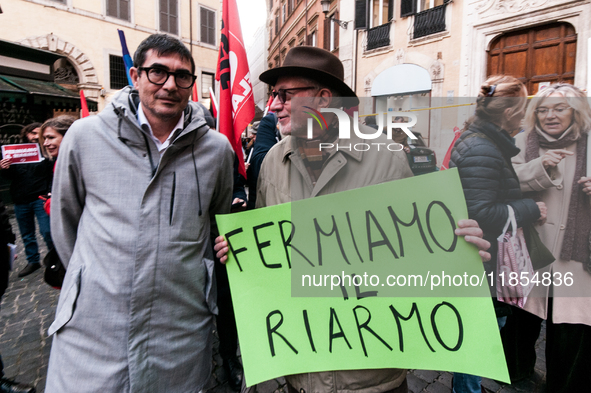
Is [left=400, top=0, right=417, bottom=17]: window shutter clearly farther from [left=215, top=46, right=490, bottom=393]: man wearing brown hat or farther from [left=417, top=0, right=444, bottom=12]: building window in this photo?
[left=215, top=46, right=490, bottom=393]: man wearing brown hat

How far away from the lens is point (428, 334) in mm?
1192

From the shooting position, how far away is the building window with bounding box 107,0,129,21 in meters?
15.2

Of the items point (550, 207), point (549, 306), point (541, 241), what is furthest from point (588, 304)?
point (550, 207)

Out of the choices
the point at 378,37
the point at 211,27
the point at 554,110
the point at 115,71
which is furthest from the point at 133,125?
the point at 211,27

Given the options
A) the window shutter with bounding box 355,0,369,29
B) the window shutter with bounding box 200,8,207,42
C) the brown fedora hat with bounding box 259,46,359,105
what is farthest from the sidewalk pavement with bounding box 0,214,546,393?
the window shutter with bounding box 200,8,207,42

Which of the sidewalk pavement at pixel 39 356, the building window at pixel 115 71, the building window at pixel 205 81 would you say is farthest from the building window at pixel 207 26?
the sidewalk pavement at pixel 39 356

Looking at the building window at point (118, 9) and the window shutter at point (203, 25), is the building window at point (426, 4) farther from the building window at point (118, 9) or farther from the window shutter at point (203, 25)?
the building window at point (118, 9)

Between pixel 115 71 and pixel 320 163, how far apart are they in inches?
688

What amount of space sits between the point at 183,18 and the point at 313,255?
19757 millimetres

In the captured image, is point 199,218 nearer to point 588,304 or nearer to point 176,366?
point 176,366

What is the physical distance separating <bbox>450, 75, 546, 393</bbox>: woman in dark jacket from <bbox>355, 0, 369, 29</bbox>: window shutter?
13836mm

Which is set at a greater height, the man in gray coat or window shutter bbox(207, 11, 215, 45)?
window shutter bbox(207, 11, 215, 45)

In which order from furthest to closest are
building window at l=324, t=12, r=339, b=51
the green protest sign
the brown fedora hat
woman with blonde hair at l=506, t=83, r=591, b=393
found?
1. building window at l=324, t=12, r=339, b=51
2. woman with blonde hair at l=506, t=83, r=591, b=393
3. the brown fedora hat
4. the green protest sign

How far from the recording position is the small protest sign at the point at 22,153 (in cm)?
400
